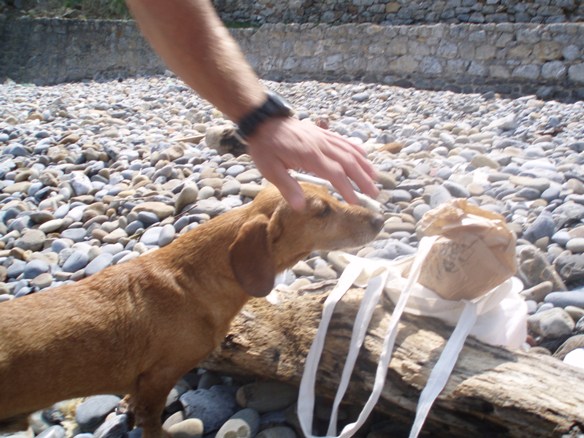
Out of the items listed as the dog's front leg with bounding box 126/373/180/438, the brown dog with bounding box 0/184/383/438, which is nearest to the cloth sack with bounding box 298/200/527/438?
the brown dog with bounding box 0/184/383/438

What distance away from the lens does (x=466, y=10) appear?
16.2 meters

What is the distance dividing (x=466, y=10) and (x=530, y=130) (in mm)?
10220

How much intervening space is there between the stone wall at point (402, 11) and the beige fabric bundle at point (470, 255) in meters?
14.4

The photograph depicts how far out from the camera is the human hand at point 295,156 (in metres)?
1.69

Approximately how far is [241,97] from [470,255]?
1.23 m

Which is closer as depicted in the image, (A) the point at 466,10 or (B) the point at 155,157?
(B) the point at 155,157

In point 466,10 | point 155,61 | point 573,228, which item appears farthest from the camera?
point 155,61

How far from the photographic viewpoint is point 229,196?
517 centimetres

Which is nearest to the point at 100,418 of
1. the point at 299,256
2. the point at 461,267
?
the point at 299,256

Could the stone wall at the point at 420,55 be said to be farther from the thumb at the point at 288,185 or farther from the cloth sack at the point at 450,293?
the thumb at the point at 288,185

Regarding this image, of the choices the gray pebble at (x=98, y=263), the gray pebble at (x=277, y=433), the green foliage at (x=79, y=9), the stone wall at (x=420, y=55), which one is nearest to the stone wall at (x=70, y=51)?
the stone wall at (x=420, y=55)

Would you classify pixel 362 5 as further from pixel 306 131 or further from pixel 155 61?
pixel 306 131

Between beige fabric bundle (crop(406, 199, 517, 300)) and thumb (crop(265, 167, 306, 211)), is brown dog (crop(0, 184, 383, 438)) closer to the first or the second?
beige fabric bundle (crop(406, 199, 517, 300))

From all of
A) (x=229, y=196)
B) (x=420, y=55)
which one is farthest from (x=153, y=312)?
(x=420, y=55)
